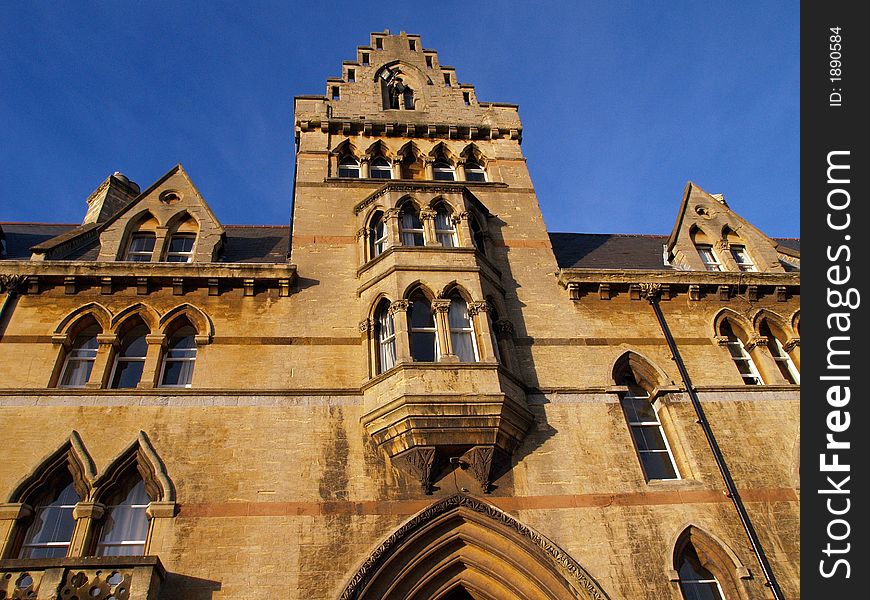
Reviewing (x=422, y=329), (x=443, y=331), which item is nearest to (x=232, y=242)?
(x=422, y=329)

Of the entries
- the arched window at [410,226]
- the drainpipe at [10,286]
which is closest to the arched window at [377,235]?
the arched window at [410,226]

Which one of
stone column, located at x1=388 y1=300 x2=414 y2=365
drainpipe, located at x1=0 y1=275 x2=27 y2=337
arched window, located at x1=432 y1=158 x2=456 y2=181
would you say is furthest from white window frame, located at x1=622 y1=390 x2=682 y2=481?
drainpipe, located at x1=0 y1=275 x2=27 y2=337

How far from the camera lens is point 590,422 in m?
11.8

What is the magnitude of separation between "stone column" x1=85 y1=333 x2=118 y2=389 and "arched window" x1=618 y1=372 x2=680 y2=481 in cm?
977

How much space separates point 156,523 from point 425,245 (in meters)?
7.27

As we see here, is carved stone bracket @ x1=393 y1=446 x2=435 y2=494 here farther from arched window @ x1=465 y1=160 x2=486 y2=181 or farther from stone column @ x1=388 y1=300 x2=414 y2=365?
arched window @ x1=465 y1=160 x2=486 y2=181

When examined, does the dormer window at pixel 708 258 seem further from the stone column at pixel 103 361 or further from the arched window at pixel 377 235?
the stone column at pixel 103 361

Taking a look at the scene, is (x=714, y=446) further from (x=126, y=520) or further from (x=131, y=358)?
(x=131, y=358)

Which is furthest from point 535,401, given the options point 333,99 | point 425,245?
point 333,99

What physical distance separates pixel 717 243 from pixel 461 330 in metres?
8.37

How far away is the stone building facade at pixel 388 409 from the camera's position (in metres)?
9.78

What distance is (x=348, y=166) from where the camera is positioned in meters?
17.4
